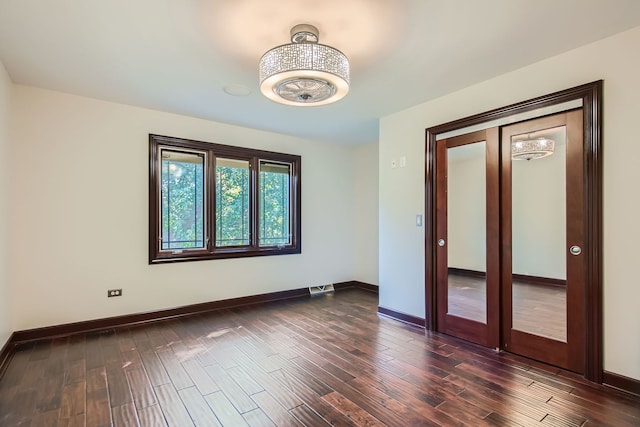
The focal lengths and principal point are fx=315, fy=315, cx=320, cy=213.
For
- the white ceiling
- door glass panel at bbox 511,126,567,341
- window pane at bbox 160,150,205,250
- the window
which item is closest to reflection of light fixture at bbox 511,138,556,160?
door glass panel at bbox 511,126,567,341

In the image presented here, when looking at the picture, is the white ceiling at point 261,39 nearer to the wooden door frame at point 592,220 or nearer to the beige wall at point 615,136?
the beige wall at point 615,136

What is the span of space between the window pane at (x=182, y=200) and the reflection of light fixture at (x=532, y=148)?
12.1ft

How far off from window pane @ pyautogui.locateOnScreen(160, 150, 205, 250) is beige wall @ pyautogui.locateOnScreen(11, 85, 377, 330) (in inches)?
9.7

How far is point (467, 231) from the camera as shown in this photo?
3307mm

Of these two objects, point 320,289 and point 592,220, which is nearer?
point 592,220

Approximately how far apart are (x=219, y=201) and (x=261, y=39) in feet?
8.47

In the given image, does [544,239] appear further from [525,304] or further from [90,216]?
[90,216]

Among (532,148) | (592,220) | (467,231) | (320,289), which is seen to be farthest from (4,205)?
(592,220)

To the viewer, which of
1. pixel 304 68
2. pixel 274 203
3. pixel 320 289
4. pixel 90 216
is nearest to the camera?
pixel 304 68

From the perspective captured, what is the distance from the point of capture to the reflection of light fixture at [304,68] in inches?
81.1

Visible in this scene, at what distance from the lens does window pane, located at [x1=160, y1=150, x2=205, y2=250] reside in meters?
4.05

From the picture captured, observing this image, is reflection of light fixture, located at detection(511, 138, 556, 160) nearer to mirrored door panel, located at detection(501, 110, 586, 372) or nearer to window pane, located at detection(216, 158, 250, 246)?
mirrored door panel, located at detection(501, 110, 586, 372)

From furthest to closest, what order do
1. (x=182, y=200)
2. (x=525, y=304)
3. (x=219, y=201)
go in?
(x=219, y=201) < (x=182, y=200) < (x=525, y=304)

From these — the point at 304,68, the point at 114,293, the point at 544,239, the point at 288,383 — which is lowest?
the point at 288,383
